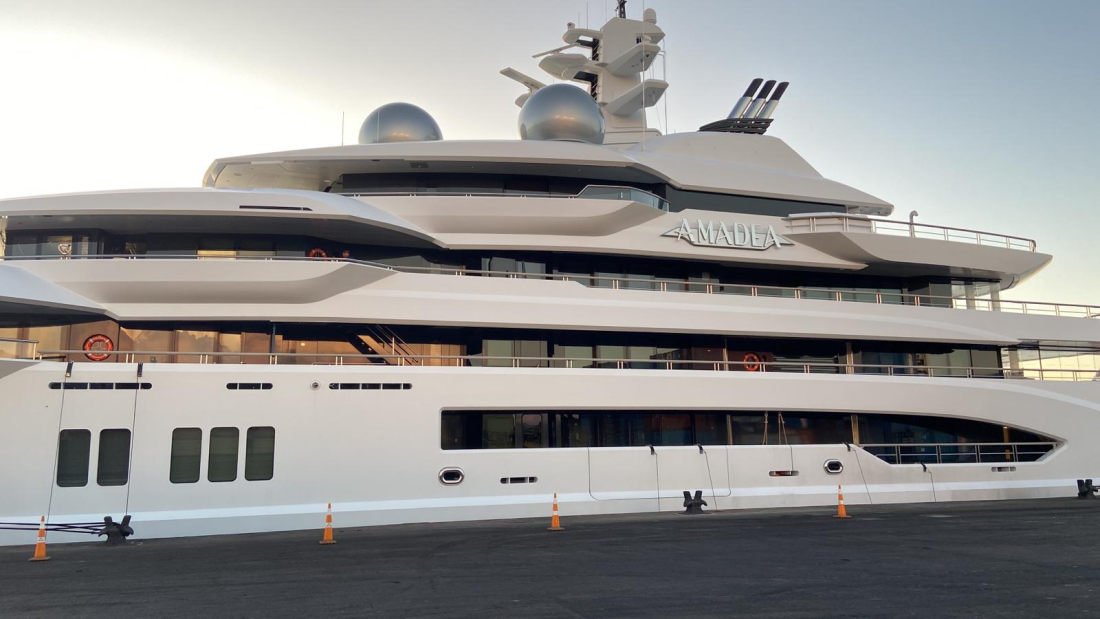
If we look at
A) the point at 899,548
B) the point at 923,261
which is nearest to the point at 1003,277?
the point at 923,261

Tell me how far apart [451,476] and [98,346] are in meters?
7.70

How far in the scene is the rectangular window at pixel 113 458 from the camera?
1459cm

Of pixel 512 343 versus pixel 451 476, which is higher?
pixel 512 343

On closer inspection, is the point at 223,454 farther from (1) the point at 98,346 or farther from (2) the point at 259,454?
(1) the point at 98,346

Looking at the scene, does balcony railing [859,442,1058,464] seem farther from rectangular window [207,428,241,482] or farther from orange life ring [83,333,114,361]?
orange life ring [83,333,114,361]

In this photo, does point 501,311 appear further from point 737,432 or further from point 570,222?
point 737,432

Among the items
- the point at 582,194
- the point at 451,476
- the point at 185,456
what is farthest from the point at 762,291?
the point at 185,456

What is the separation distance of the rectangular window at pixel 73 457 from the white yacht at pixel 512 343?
45 millimetres

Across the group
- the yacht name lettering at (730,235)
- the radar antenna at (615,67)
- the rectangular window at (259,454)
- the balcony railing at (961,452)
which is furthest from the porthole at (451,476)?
the radar antenna at (615,67)

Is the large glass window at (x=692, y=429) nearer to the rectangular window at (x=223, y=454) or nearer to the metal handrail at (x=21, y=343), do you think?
the rectangular window at (x=223, y=454)

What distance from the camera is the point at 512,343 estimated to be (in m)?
19.6

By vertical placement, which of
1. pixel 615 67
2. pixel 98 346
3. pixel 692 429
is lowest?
pixel 692 429

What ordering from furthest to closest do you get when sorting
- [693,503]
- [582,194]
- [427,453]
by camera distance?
[582,194], [693,503], [427,453]

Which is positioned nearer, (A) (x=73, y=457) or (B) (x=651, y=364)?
(A) (x=73, y=457)
